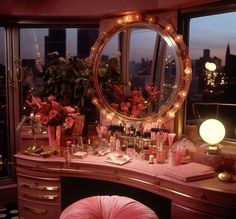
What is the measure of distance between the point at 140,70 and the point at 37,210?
167 centimetres

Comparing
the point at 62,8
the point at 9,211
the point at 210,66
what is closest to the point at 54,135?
the point at 9,211

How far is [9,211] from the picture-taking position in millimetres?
3805

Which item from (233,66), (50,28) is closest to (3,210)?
(50,28)

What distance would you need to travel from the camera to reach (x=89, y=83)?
3.59 metres

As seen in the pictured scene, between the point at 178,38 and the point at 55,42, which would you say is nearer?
the point at 178,38

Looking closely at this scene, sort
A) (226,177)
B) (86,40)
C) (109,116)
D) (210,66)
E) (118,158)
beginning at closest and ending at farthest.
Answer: (226,177) → (118,158) → (210,66) → (109,116) → (86,40)

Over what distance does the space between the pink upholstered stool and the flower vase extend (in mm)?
942

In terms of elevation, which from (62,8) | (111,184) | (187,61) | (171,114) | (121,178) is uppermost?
(62,8)

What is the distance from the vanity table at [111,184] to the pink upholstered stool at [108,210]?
0.78 ft

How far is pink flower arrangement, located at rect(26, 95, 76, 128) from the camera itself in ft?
10.6

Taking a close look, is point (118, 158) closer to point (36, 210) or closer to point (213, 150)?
point (213, 150)

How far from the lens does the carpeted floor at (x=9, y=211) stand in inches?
144

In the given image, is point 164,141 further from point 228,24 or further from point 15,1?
point 15,1

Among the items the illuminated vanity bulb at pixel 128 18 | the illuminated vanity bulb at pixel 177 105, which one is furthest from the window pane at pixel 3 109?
the illuminated vanity bulb at pixel 177 105
